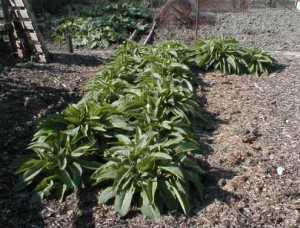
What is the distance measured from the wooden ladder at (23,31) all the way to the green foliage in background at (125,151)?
2.75 m

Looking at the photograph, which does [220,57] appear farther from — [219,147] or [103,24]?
[103,24]

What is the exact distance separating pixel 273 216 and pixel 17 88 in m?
4.28

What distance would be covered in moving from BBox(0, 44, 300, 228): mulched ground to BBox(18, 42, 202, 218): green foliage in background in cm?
14

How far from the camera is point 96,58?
981cm

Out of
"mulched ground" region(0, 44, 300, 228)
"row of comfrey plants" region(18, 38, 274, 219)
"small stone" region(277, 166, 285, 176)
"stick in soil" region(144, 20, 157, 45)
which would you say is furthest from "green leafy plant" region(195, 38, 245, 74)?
"small stone" region(277, 166, 285, 176)

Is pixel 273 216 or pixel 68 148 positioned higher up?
pixel 68 148

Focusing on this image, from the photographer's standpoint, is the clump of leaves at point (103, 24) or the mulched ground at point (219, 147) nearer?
the mulched ground at point (219, 147)

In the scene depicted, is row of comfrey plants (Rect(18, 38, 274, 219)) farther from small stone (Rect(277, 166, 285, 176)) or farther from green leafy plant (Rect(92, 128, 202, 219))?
small stone (Rect(277, 166, 285, 176))

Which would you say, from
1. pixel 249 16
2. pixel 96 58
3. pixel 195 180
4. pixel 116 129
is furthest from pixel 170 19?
pixel 195 180

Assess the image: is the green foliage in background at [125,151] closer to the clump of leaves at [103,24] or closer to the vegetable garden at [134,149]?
the vegetable garden at [134,149]

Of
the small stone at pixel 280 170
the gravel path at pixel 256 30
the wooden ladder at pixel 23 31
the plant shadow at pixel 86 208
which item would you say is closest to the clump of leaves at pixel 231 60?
the gravel path at pixel 256 30

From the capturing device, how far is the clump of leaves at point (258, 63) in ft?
29.1

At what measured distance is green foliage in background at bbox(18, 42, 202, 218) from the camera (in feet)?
13.9

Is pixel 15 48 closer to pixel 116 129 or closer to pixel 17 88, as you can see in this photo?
pixel 17 88
